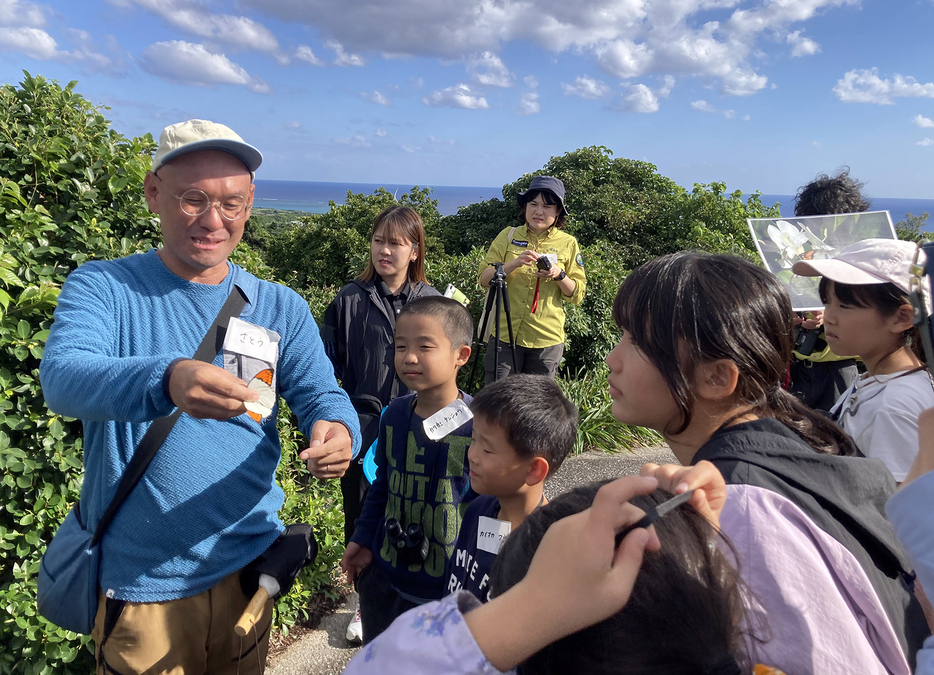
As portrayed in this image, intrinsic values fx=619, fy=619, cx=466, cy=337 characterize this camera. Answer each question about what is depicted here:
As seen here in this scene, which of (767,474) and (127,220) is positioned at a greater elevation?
Result: (127,220)

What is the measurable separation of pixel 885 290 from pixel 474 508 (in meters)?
1.66

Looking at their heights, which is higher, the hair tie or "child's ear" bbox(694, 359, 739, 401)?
"child's ear" bbox(694, 359, 739, 401)

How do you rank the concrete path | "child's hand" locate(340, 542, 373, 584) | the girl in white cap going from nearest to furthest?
the girl in white cap → "child's hand" locate(340, 542, 373, 584) → the concrete path

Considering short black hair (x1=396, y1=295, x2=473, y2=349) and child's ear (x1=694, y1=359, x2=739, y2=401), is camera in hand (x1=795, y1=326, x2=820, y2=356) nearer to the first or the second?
short black hair (x1=396, y1=295, x2=473, y2=349)

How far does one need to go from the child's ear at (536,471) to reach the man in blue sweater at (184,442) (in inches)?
24.3

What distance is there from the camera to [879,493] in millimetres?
1156

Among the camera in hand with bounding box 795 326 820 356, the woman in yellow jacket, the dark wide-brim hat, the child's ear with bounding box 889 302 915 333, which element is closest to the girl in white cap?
the child's ear with bounding box 889 302 915 333

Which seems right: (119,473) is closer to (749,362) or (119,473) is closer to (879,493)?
(749,362)

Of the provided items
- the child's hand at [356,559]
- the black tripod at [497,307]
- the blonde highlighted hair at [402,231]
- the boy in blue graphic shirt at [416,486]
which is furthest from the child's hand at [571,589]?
the black tripod at [497,307]

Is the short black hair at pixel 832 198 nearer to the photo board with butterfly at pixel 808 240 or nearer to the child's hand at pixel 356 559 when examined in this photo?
the photo board with butterfly at pixel 808 240

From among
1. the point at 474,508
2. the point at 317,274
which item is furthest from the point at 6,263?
the point at 317,274

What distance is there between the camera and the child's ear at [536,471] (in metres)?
2.11

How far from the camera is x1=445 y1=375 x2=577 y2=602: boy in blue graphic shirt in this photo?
2066mm

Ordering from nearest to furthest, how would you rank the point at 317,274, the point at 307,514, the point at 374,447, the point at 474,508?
the point at 474,508 < the point at 374,447 < the point at 307,514 < the point at 317,274
